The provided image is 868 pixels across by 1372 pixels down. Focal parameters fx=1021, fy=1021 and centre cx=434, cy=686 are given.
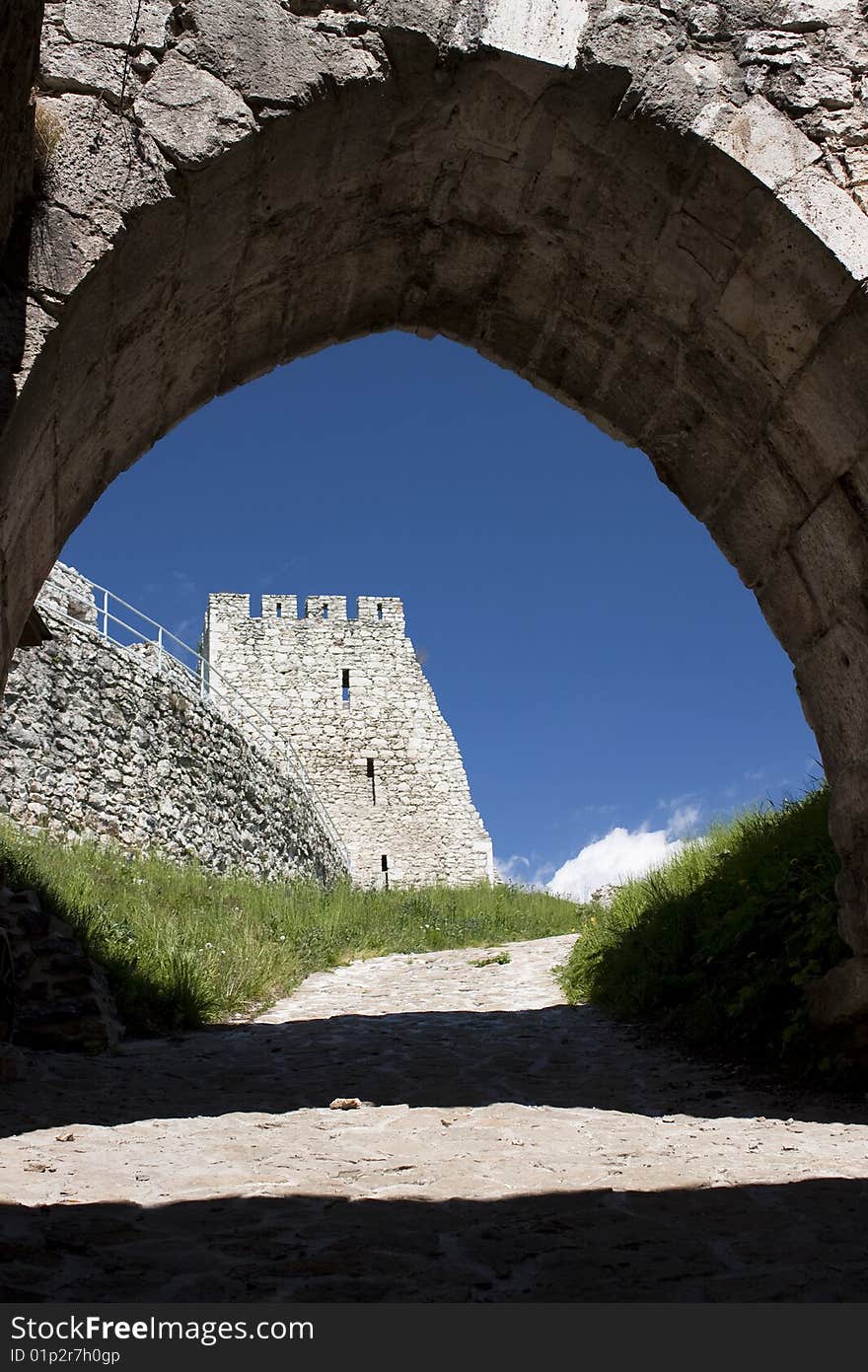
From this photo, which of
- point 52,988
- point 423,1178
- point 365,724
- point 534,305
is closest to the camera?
point 423,1178

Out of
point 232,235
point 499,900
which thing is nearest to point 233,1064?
point 232,235

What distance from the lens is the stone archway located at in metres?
2.93

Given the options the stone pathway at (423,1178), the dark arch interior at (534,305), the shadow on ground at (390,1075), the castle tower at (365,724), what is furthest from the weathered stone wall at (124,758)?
the dark arch interior at (534,305)

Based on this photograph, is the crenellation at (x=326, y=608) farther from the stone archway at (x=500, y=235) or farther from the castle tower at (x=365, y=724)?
the stone archway at (x=500, y=235)

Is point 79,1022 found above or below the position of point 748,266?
below

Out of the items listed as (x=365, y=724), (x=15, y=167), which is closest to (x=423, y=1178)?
(x=15, y=167)

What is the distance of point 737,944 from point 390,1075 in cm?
184

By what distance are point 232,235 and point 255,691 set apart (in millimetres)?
22637

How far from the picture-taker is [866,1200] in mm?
2689

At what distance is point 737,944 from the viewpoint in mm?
5117

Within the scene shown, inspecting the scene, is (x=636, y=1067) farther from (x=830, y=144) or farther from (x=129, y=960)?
(x=830, y=144)

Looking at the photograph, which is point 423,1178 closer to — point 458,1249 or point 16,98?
point 458,1249

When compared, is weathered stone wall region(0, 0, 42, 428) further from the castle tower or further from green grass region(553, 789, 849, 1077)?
the castle tower

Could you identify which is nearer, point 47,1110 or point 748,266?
point 748,266
